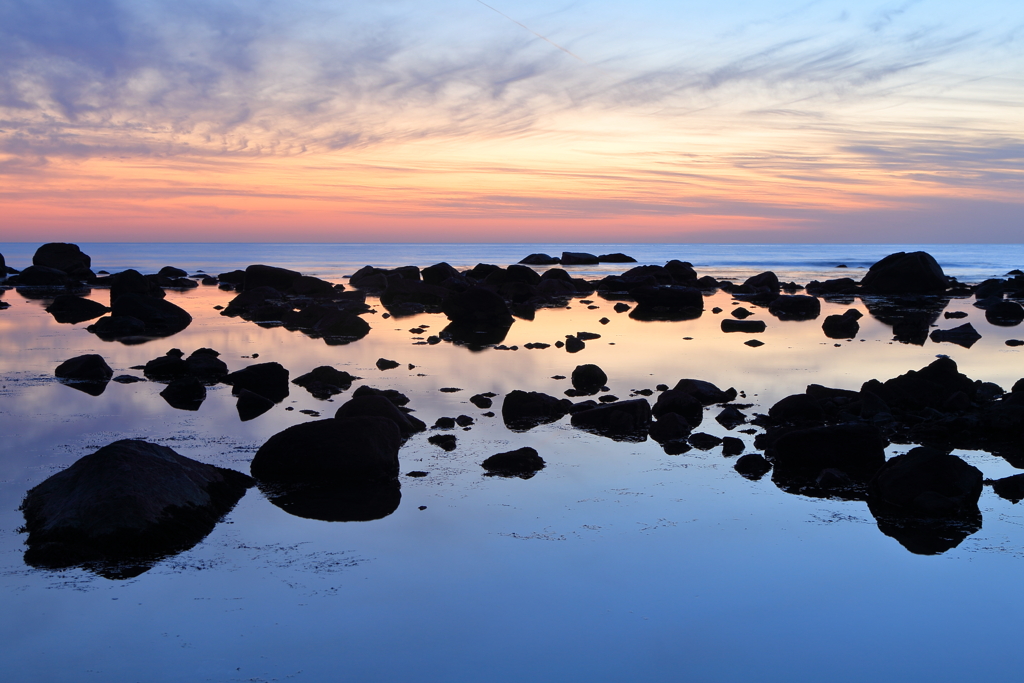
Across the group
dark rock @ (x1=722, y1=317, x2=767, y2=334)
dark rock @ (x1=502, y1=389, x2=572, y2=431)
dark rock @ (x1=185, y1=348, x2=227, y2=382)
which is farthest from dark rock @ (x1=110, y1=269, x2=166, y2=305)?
dark rock @ (x1=502, y1=389, x2=572, y2=431)

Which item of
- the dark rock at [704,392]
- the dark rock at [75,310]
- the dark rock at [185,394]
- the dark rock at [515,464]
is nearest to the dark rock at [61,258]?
the dark rock at [75,310]

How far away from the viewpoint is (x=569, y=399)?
13156mm

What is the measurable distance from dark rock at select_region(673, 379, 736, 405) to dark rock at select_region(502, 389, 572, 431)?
2.27m

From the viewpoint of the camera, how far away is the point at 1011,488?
8633 mm

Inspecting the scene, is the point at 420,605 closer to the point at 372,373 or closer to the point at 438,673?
the point at 438,673

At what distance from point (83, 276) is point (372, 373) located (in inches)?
1855

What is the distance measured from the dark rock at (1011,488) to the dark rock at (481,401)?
730 cm

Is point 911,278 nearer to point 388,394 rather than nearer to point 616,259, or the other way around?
point 388,394

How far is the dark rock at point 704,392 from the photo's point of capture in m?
13.0

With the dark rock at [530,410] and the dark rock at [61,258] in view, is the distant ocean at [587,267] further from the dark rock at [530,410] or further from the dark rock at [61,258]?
the dark rock at [530,410]

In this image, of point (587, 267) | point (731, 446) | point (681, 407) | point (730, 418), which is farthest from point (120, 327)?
point (587, 267)

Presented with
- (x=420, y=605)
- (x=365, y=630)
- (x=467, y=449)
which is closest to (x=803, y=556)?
(x=420, y=605)

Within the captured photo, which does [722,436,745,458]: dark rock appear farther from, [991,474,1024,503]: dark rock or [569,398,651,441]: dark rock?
[991,474,1024,503]: dark rock

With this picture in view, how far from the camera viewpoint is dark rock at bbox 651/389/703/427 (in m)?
11.9
